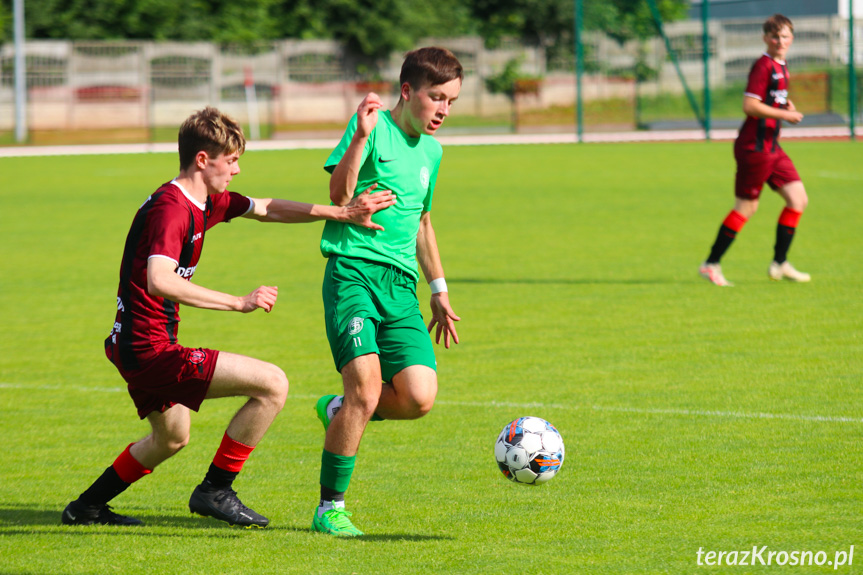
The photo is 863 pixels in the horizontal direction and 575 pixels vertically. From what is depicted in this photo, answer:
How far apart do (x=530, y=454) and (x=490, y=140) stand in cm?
3284

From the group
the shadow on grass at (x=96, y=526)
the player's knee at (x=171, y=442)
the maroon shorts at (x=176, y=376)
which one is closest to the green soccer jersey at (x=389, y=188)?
the maroon shorts at (x=176, y=376)

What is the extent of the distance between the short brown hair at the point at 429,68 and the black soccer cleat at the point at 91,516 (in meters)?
2.21

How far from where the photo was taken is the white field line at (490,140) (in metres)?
32.5

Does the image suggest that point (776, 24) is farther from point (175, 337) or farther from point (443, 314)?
point (175, 337)

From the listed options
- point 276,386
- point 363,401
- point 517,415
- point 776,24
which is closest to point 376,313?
point 363,401

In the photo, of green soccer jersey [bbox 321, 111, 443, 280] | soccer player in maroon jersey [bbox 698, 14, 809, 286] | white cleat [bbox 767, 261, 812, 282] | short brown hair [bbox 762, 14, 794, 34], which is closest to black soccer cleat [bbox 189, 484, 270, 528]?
green soccer jersey [bbox 321, 111, 443, 280]

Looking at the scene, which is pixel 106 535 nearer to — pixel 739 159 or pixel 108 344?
pixel 108 344

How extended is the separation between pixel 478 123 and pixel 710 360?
3820cm

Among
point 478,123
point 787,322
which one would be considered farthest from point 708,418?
point 478,123

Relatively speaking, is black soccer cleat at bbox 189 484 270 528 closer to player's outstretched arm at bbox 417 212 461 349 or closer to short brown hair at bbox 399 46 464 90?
player's outstretched arm at bbox 417 212 461 349

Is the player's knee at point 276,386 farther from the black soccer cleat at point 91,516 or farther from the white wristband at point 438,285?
the white wristband at point 438,285

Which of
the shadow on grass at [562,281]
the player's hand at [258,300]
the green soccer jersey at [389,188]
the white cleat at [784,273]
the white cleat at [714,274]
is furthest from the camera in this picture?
the shadow on grass at [562,281]

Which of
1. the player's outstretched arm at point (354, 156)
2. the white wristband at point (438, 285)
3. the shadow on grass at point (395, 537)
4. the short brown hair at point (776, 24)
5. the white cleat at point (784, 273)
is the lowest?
the shadow on grass at point (395, 537)

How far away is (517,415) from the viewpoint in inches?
247
